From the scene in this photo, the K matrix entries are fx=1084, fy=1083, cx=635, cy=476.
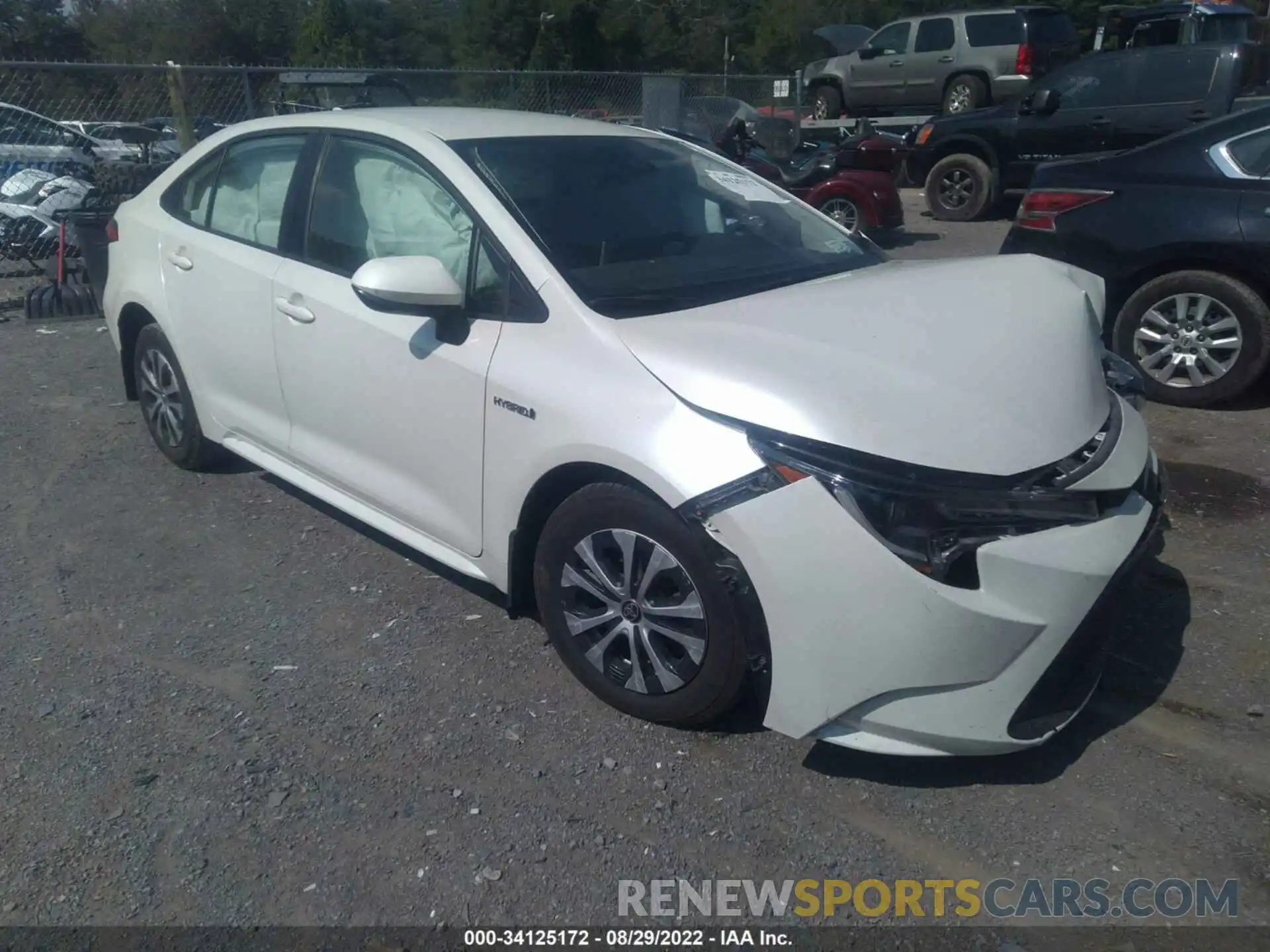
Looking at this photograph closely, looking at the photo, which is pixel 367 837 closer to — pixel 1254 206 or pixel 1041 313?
pixel 1041 313

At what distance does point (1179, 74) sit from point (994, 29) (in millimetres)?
5995

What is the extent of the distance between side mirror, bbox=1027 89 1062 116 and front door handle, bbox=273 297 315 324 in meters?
9.83

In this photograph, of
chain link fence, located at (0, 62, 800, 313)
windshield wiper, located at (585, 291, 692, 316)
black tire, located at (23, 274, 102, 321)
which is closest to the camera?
windshield wiper, located at (585, 291, 692, 316)

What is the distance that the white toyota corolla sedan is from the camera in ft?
8.79

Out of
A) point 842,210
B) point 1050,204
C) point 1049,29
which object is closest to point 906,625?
point 1050,204

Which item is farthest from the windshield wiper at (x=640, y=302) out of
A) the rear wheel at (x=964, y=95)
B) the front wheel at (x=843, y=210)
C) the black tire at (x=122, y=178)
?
the rear wheel at (x=964, y=95)

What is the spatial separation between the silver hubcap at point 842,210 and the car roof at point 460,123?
299 inches

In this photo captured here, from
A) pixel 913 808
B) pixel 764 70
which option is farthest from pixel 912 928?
pixel 764 70

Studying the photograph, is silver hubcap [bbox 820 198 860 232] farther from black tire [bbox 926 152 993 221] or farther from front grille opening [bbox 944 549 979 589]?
front grille opening [bbox 944 549 979 589]

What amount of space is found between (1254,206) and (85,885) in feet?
19.1

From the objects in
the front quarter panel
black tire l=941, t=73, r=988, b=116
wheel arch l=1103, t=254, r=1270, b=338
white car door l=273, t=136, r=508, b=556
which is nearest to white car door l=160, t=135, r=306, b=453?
white car door l=273, t=136, r=508, b=556

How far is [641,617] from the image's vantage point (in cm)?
310

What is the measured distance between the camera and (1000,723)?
2.72 m

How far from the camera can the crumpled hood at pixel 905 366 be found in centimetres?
274
